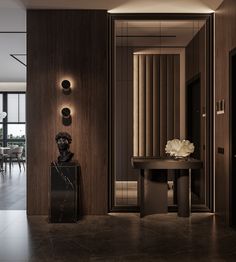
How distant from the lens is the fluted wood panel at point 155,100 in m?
6.18

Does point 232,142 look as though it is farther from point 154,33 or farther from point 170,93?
point 154,33

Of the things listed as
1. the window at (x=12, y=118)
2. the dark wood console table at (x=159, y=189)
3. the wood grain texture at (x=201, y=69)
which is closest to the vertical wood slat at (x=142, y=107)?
the dark wood console table at (x=159, y=189)

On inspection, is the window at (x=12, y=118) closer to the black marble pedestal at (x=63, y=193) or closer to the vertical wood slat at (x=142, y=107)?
the vertical wood slat at (x=142, y=107)

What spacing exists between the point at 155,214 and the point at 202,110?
1754 mm

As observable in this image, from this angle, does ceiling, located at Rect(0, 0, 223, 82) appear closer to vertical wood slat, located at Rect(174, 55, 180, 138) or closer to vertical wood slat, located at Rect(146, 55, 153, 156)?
vertical wood slat, located at Rect(174, 55, 180, 138)

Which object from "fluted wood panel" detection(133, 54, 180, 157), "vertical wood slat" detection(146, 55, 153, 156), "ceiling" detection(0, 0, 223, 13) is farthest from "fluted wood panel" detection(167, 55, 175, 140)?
"ceiling" detection(0, 0, 223, 13)

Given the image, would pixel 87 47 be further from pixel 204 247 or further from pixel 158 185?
pixel 204 247

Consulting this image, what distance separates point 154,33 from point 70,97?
1617 mm

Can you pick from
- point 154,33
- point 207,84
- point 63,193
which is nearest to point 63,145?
point 63,193

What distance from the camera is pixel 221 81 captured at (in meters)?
5.72

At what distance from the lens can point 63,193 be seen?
5.52m

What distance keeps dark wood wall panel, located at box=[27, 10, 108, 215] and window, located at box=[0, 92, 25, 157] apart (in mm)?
10696

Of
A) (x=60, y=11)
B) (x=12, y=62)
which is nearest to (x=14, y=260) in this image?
(x=60, y=11)

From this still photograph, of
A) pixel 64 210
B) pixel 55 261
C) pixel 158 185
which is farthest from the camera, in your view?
pixel 158 185
